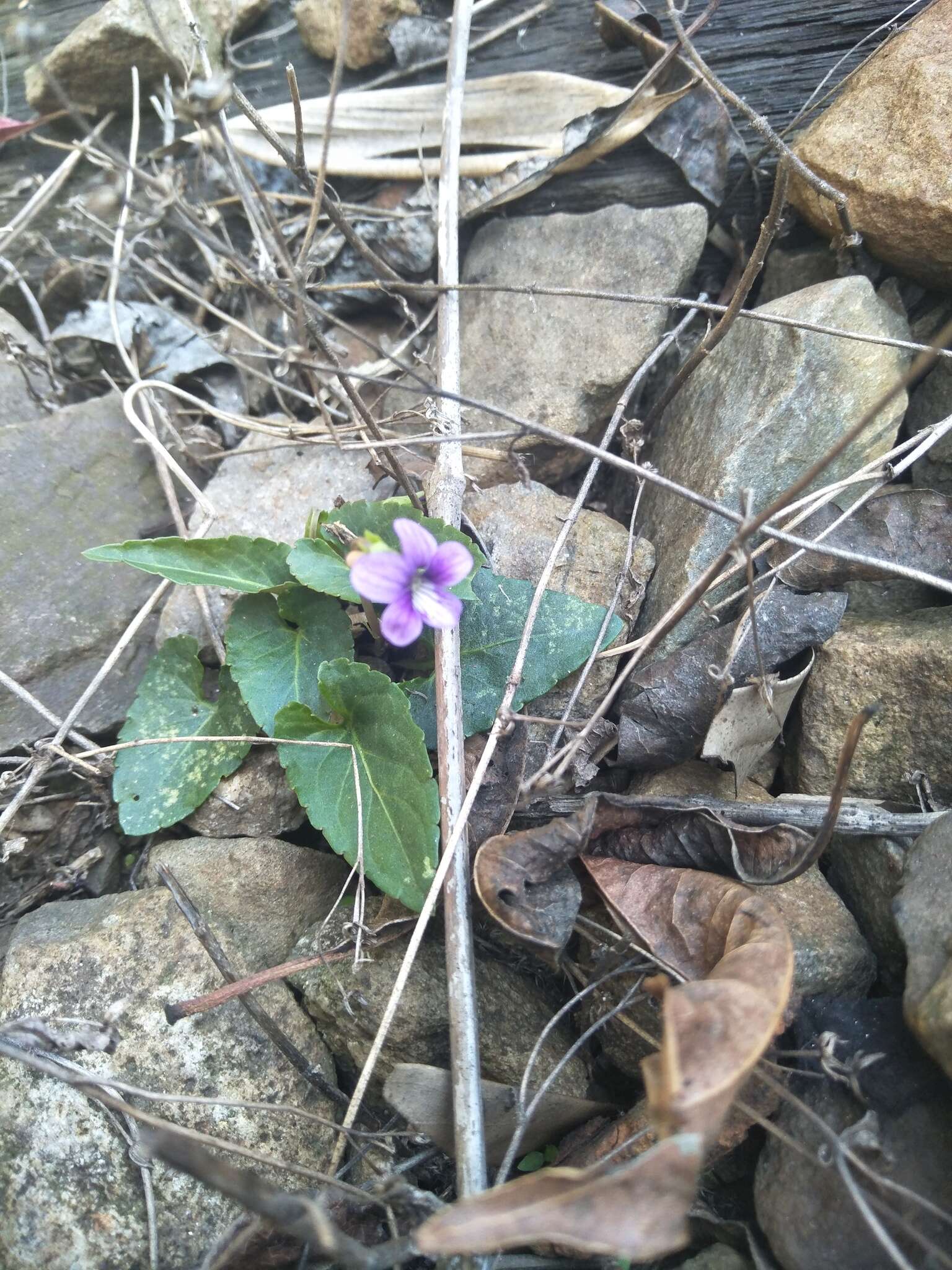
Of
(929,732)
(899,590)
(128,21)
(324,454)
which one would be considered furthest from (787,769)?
(128,21)

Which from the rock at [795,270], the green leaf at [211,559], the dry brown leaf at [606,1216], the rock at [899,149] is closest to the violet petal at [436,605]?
the green leaf at [211,559]

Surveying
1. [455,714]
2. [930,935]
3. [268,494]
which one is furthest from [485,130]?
[930,935]

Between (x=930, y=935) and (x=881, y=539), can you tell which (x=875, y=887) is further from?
(x=881, y=539)

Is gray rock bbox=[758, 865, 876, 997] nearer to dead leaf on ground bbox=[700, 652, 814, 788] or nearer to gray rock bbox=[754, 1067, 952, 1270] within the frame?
gray rock bbox=[754, 1067, 952, 1270]

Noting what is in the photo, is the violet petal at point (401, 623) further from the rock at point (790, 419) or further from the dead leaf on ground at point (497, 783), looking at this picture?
the rock at point (790, 419)

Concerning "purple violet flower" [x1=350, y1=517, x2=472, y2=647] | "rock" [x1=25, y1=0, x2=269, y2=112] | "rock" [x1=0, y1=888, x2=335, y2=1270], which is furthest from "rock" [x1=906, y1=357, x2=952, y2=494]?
Answer: "rock" [x1=25, y1=0, x2=269, y2=112]

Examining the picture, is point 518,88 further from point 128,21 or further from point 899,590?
point 899,590
